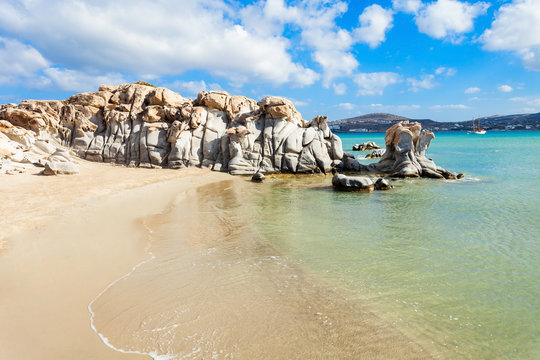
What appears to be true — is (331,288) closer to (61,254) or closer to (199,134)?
(61,254)

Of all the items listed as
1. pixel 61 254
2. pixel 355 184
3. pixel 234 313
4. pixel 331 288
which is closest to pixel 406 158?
pixel 355 184

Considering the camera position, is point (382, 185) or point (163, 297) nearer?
point (163, 297)

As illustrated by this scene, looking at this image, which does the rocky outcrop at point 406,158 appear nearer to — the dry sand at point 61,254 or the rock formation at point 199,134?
the rock formation at point 199,134

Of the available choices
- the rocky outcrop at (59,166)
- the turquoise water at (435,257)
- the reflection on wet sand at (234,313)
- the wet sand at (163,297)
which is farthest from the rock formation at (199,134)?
the reflection on wet sand at (234,313)

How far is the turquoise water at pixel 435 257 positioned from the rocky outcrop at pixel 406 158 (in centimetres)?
640

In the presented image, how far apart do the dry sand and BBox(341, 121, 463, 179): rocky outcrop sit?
1673 centimetres

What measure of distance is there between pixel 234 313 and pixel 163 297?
150 centimetres

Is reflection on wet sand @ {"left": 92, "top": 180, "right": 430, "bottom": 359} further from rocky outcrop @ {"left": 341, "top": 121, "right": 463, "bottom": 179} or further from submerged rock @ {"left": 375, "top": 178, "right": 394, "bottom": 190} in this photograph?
rocky outcrop @ {"left": 341, "top": 121, "right": 463, "bottom": 179}

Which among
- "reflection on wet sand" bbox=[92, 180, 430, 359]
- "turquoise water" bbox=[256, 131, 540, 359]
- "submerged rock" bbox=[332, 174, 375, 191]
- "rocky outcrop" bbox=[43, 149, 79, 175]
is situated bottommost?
"turquoise water" bbox=[256, 131, 540, 359]

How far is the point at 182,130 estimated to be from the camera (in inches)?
964

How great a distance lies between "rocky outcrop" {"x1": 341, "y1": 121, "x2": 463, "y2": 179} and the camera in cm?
2219

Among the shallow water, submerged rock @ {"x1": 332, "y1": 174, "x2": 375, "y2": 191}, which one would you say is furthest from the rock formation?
the shallow water

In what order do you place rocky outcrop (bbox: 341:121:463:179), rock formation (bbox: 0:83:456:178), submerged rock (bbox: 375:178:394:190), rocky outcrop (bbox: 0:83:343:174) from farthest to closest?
rocky outcrop (bbox: 0:83:343:174), rock formation (bbox: 0:83:456:178), rocky outcrop (bbox: 341:121:463:179), submerged rock (bbox: 375:178:394:190)

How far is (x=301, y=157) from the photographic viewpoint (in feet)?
78.9
